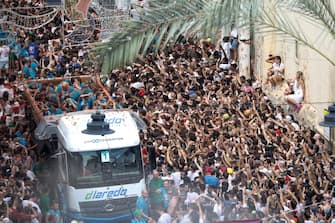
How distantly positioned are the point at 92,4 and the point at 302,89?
20.5 ft

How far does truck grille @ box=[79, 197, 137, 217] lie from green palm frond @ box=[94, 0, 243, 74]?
5.61 metres

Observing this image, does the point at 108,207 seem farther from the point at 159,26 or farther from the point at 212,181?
the point at 159,26

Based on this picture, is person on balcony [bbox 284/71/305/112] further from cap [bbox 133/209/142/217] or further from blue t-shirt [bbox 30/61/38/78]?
cap [bbox 133/209/142/217]

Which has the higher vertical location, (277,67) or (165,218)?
(277,67)

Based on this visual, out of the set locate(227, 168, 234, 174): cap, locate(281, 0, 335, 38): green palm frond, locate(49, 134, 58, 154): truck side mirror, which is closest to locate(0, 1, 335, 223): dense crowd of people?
locate(227, 168, 234, 174): cap

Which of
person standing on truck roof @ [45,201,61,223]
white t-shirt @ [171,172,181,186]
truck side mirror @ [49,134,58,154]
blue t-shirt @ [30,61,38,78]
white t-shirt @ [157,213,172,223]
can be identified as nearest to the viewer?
white t-shirt @ [157,213,172,223]

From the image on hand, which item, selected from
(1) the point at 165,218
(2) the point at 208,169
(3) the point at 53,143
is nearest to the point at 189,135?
(2) the point at 208,169

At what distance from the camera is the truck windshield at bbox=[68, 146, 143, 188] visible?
17.7 metres

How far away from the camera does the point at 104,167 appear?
58.3ft

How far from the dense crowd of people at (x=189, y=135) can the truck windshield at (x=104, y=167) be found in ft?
1.55

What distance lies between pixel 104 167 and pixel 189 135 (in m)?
3.43

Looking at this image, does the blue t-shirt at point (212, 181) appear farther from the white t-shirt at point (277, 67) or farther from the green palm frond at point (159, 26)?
the white t-shirt at point (277, 67)

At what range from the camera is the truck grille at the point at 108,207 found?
1764 cm

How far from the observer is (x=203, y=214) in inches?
671
